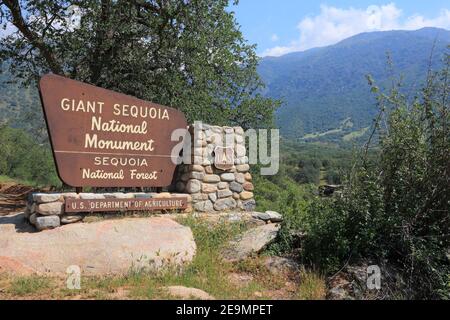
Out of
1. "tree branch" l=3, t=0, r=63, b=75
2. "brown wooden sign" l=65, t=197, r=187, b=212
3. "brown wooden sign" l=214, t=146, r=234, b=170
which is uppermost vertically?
"tree branch" l=3, t=0, r=63, b=75

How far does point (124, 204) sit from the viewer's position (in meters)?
8.77

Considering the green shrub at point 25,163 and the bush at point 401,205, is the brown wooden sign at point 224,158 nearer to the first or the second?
the bush at point 401,205

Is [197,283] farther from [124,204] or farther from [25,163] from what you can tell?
[25,163]

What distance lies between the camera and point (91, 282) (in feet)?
20.4

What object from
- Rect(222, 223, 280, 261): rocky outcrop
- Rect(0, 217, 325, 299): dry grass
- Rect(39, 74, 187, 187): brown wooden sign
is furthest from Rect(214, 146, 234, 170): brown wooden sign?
Rect(0, 217, 325, 299): dry grass

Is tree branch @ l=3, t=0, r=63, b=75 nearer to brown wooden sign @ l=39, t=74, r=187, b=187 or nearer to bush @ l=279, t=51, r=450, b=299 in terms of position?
brown wooden sign @ l=39, t=74, r=187, b=187

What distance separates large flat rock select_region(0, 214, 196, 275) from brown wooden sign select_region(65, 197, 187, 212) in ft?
1.28

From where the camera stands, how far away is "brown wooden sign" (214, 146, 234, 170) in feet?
33.5

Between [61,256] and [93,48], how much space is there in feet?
32.3

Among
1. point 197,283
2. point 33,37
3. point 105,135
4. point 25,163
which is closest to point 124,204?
point 105,135

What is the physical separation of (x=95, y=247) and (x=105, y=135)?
263cm

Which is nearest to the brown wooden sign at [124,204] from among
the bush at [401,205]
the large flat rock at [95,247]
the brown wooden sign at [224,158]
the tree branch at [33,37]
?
the large flat rock at [95,247]

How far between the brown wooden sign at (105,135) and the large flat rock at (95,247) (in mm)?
1242

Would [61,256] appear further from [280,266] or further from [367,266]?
[367,266]
